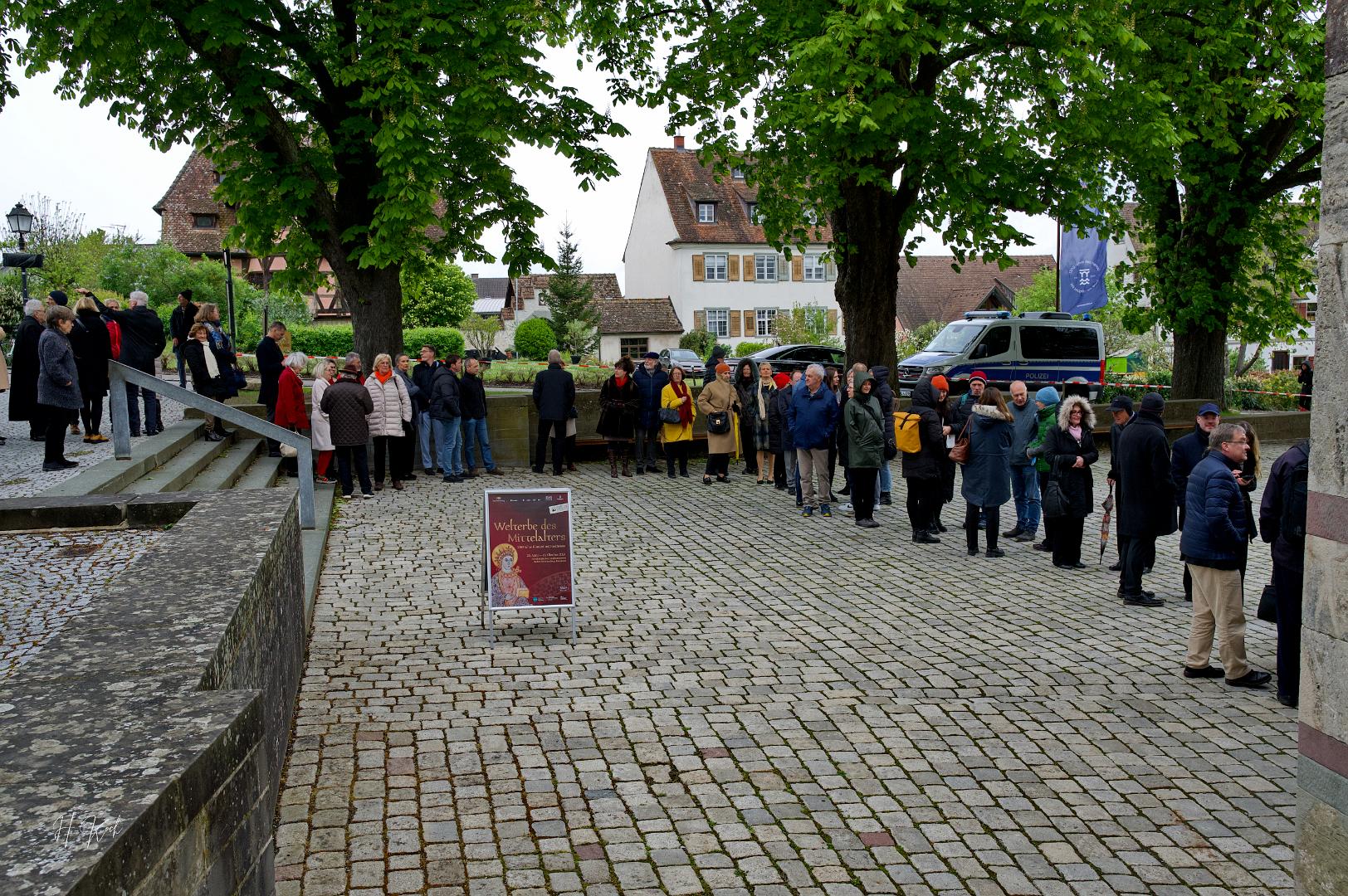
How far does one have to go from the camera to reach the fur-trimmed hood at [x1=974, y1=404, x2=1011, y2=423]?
13.0 meters

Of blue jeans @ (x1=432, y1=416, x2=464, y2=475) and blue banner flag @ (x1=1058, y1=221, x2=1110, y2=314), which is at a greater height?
blue banner flag @ (x1=1058, y1=221, x2=1110, y2=314)

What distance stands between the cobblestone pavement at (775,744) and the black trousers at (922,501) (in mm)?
1944

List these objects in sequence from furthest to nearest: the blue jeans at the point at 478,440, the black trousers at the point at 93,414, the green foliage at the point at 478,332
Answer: the green foliage at the point at 478,332 < the blue jeans at the point at 478,440 < the black trousers at the point at 93,414

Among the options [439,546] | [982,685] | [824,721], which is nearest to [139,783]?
[824,721]

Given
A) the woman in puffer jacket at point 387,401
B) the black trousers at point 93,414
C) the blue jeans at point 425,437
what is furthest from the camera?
the blue jeans at point 425,437

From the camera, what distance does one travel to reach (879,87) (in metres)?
17.4

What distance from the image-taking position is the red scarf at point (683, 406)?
1855 centimetres

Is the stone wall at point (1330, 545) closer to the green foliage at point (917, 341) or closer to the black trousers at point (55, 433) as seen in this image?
the black trousers at point (55, 433)

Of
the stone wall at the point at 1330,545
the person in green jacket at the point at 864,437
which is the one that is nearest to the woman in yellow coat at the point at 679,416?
the person in green jacket at the point at 864,437

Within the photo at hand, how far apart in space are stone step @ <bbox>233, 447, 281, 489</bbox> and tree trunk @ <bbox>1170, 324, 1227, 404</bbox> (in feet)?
60.7

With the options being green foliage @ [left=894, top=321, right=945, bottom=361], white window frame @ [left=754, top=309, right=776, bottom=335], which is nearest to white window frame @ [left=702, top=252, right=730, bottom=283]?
white window frame @ [left=754, top=309, right=776, bottom=335]

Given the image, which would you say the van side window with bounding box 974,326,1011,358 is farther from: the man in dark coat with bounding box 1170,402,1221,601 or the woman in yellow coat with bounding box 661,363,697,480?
the man in dark coat with bounding box 1170,402,1221,601

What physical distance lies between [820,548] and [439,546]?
3995mm

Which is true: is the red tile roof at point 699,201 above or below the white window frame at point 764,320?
above
